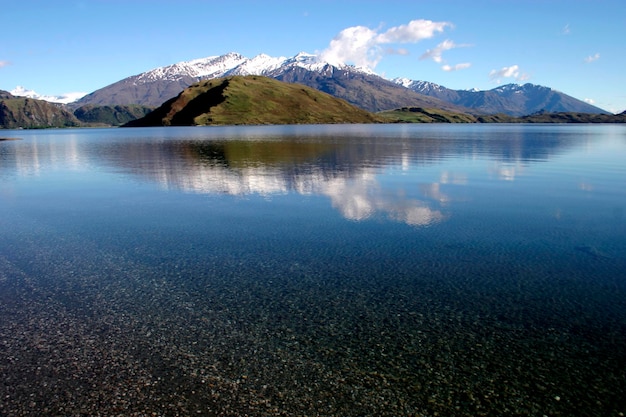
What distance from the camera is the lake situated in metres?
11.1

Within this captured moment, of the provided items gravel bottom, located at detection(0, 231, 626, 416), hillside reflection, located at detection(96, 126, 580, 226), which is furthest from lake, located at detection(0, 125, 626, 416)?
hillside reflection, located at detection(96, 126, 580, 226)

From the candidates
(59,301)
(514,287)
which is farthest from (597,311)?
(59,301)

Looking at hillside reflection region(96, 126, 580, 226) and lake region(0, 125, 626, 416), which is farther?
hillside reflection region(96, 126, 580, 226)

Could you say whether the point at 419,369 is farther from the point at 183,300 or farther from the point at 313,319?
the point at 183,300

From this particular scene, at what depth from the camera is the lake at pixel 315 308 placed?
11094 mm

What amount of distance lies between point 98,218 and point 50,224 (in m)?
2.95

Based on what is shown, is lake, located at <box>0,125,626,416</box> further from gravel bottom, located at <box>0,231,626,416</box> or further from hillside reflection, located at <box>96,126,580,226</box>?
hillside reflection, located at <box>96,126,580,226</box>

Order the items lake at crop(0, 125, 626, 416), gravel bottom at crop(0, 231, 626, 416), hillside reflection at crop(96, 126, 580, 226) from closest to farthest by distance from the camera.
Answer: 1. gravel bottom at crop(0, 231, 626, 416)
2. lake at crop(0, 125, 626, 416)
3. hillside reflection at crop(96, 126, 580, 226)

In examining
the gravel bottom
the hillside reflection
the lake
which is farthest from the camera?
the hillside reflection

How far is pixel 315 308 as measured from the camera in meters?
15.8

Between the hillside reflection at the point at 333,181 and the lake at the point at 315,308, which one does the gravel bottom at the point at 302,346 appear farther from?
the hillside reflection at the point at 333,181

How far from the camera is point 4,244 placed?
2480cm

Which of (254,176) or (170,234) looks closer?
(170,234)

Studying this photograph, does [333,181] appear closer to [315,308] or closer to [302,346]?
[315,308]
